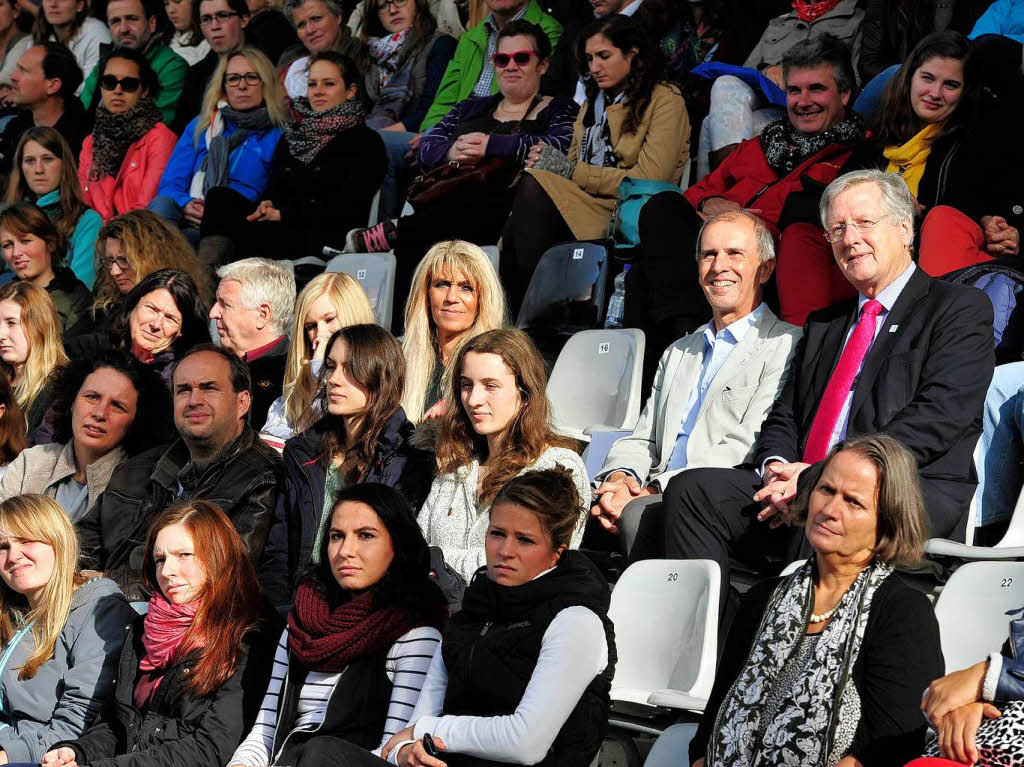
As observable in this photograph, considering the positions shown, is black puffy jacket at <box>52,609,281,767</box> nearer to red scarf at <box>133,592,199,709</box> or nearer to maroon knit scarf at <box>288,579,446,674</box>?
red scarf at <box>133,592,199,709</box>

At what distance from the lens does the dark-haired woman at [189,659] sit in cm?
366

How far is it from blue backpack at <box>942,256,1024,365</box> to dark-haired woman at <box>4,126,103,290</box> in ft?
15.9

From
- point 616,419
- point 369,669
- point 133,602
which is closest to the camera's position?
point 369,669

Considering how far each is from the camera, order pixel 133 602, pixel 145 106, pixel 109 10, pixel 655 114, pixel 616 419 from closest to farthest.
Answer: pixel 133 602 < pixel 616 419 < pixel 655 114 < pixel 145 106 < pixel 109 10

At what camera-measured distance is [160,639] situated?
12.5ft

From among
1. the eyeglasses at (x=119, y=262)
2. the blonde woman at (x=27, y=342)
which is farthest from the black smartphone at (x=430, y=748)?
the eyeglasses at (x=119, y=262)

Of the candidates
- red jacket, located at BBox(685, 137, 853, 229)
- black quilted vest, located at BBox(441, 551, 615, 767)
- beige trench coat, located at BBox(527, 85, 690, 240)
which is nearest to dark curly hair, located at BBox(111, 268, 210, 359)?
beige trench coat, located at BBox(527, 85, 690, 240)

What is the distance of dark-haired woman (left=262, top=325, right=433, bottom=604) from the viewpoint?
14.0 ft

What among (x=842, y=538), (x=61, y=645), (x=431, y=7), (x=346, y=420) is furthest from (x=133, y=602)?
(x=431, y=7)

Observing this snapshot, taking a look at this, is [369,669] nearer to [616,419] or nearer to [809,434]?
[809,434]

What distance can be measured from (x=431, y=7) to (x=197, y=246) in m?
2.28

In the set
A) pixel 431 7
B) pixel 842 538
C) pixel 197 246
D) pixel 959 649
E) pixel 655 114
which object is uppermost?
pixel 431 7

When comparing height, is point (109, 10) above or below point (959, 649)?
above

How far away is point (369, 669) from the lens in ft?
11.4
